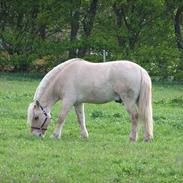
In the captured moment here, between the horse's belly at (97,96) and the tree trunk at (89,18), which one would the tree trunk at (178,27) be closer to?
the tree trunk at (89,18)

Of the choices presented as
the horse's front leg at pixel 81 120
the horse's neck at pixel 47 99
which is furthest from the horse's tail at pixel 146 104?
the horse's neck at pixel 47 99

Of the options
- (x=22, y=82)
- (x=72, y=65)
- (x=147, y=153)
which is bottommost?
(x=22, y=82)

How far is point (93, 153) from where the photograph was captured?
995cm

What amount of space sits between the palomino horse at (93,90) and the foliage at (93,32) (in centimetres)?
2159

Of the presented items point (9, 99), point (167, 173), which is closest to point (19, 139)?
point (167, 173)

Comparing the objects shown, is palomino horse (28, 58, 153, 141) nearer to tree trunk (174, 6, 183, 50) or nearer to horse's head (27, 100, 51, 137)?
horse's head (27, 100, 51, 137)

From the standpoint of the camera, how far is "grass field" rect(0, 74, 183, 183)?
326 inches

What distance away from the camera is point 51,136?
12.1m

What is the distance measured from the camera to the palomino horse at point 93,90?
11.9 metres

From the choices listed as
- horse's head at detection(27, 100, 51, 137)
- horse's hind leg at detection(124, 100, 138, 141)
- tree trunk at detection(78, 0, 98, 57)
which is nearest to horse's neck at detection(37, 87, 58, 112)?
horse's head at detection(27, 100, 51, 137)

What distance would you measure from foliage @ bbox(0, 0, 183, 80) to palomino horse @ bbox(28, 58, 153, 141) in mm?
21592

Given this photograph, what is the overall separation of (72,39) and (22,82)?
286 inches

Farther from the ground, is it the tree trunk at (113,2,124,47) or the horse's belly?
the horse's belly

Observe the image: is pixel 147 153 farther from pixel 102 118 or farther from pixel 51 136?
pixel 102 118
